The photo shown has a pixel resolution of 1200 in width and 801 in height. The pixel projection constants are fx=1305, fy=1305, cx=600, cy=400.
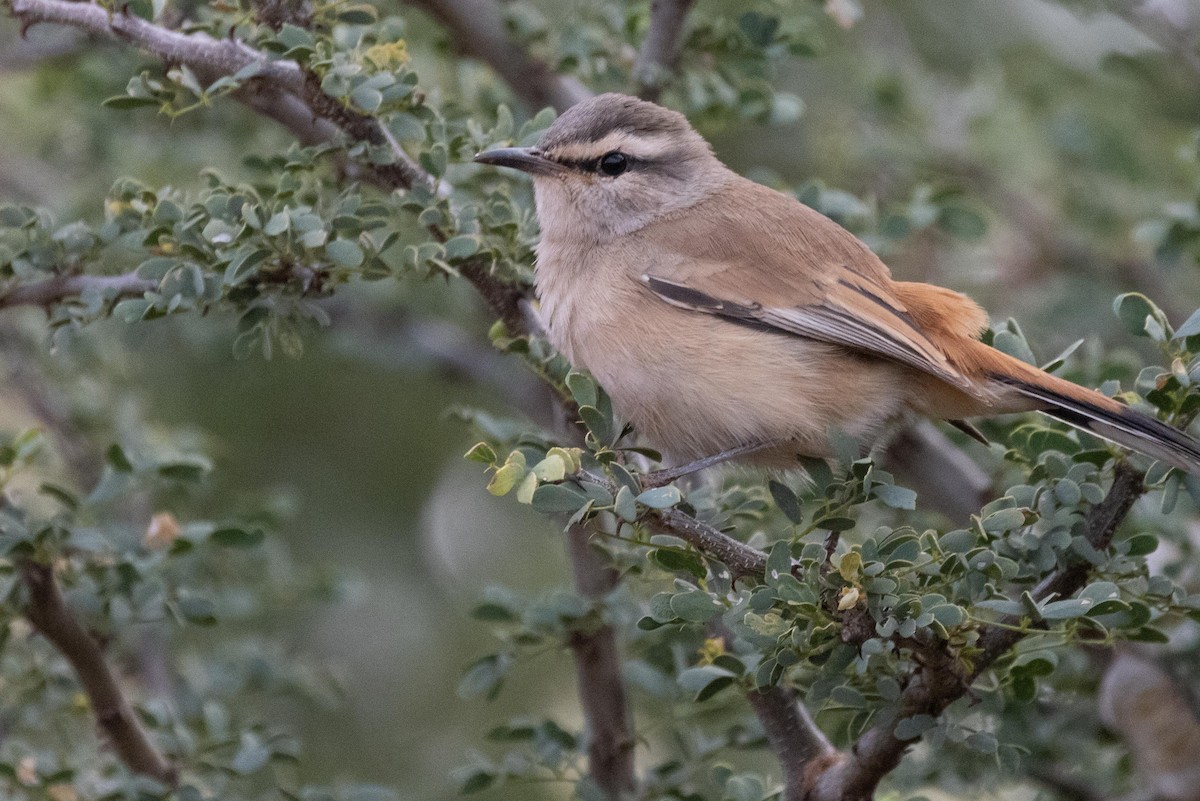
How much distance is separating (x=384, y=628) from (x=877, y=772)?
490 cm

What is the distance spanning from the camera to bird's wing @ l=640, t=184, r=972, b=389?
3.60 meters

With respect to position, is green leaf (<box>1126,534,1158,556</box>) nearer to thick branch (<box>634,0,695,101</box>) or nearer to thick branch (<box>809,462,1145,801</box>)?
thick branch (<box>809,462,1145,801</box>)

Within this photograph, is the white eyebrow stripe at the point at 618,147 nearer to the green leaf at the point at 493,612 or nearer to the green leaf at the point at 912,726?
the green leaf at the point at 493,612

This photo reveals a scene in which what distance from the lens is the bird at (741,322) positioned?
11.6ft

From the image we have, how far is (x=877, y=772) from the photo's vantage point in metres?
3.01

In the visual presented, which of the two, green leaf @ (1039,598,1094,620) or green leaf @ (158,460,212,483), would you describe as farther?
green leaf @ (158,460,212,483)

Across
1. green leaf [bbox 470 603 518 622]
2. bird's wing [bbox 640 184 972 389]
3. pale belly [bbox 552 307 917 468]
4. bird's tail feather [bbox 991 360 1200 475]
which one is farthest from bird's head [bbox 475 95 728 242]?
bird's tail feather [bbox 991 360 1200 475]

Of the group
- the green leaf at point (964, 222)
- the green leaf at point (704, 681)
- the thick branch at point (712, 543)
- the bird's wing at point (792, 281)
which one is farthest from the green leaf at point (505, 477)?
the green leaf at point (964, 222)

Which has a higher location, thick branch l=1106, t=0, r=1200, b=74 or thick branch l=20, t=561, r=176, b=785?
thick branch l=1106, t=0, r=1200, b=74

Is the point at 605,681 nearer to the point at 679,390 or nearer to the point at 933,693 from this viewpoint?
the point at 679,390

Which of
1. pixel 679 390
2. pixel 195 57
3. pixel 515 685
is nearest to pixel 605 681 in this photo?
pixel 679 390

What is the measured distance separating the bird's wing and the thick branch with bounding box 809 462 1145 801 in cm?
56

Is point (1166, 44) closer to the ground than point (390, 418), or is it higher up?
higher up

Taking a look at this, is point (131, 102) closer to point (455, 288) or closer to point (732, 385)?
point (732, 385)
